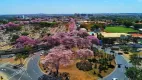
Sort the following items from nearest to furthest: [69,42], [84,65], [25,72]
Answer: [25,72] → [84,65] → [69,42]

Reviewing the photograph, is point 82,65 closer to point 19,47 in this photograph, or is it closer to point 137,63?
point 137,63

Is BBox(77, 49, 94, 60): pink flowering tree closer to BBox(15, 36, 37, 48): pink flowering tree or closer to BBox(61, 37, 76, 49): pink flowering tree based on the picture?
BBox(61, 37, 76, 49): pink flowering tree

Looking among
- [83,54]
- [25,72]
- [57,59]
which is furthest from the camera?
[83,54]

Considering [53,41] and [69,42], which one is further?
[53,41]

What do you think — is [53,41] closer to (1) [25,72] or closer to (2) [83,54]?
(2) [83,54]

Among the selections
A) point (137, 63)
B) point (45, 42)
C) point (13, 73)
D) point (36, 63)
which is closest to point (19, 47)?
point (45, 42)

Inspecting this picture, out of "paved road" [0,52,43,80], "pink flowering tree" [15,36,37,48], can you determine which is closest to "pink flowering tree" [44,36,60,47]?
"pink flowering tree" [15,36,37,48]

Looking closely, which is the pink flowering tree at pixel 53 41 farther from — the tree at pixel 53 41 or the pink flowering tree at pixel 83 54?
the pink flowering tree at pixel 83 54

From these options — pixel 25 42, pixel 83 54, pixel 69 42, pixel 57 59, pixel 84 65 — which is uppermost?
pixel 69 42

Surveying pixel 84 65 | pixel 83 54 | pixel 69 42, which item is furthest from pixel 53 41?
pixel 84 65
